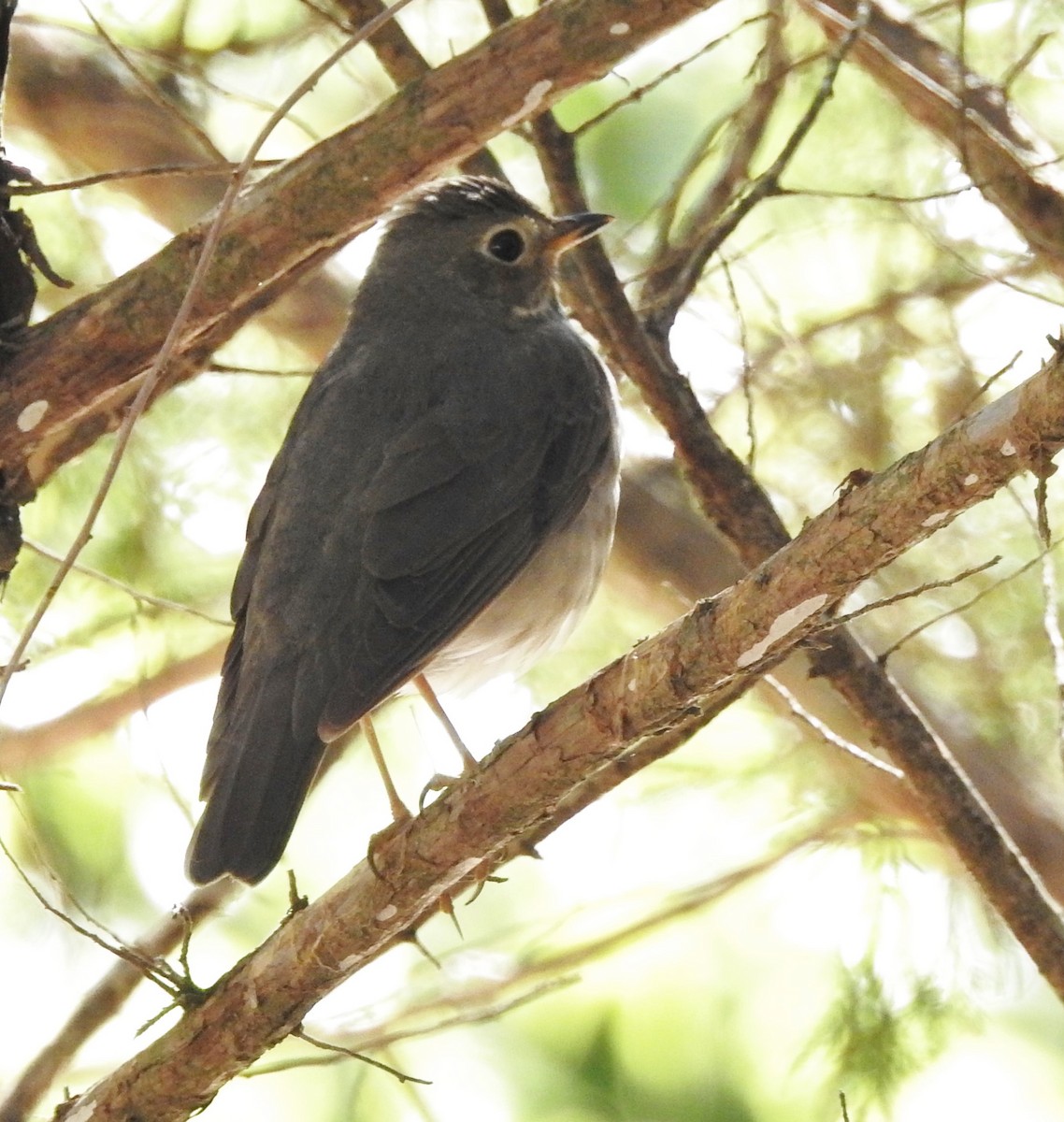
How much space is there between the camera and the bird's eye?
5879mm

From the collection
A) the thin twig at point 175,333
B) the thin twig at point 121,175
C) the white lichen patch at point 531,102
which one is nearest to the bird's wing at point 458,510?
the thin twig at point 175,333

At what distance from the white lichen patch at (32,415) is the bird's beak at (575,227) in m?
1.85

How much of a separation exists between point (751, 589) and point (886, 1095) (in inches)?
124

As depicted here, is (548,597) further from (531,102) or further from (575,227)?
(531,102)

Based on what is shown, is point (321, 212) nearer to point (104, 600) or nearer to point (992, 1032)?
point (104, 600)

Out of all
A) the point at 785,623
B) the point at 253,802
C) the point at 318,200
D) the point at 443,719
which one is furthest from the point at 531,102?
the point at 443,719

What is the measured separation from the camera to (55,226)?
22.2 feet

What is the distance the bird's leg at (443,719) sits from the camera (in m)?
5.05

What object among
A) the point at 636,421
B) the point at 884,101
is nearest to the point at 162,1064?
the point at 636,421

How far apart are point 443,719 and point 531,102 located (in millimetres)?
2110

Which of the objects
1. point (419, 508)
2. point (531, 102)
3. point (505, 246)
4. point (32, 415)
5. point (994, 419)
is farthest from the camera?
point (505, 246)

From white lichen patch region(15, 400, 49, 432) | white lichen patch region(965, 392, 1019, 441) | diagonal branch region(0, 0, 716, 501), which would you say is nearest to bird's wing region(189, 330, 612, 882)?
diagonal branch region(0, 0, 716, 501)

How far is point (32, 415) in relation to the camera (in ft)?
14.5

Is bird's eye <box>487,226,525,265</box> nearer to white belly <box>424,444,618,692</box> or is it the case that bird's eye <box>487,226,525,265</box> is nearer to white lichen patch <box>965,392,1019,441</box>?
white belly <box>424,444,618,692</box>
